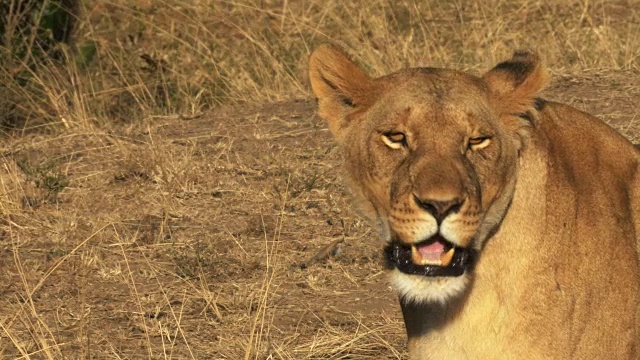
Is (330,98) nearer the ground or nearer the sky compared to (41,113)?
nearer the sky

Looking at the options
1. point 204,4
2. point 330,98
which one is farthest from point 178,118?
point 330,98

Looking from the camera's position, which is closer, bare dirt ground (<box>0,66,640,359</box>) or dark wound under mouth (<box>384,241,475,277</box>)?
dark wound under mouth (<box>384,241,475,277</box>)

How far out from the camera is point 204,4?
8867mm

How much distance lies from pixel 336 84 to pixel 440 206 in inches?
24.0

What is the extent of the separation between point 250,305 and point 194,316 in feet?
1.26

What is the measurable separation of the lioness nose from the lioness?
4 cm

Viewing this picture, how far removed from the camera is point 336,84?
3.43m

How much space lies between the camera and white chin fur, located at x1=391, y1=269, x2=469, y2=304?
9.96 ft

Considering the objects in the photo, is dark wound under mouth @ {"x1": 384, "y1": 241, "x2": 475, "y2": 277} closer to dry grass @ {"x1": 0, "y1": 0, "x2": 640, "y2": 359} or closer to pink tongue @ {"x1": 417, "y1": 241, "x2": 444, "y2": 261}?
pink tongue @ {"x1": 417, "y1": 241, "x2": 444, "y2": 261}

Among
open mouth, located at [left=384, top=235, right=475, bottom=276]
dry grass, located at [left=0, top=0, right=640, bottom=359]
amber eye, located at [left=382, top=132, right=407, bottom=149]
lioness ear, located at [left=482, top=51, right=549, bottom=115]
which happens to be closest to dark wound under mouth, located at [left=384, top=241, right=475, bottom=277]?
open mouth, located at [left=384, top=235, right=475, bottom=276]

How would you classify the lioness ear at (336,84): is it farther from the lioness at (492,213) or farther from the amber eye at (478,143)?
the amber eye at (478,143)

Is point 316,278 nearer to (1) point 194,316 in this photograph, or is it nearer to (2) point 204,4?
(1) point 194,316

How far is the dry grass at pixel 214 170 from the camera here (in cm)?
472

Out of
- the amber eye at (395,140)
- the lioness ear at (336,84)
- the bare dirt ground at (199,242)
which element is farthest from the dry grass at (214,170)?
the amber eye at (395,140)
